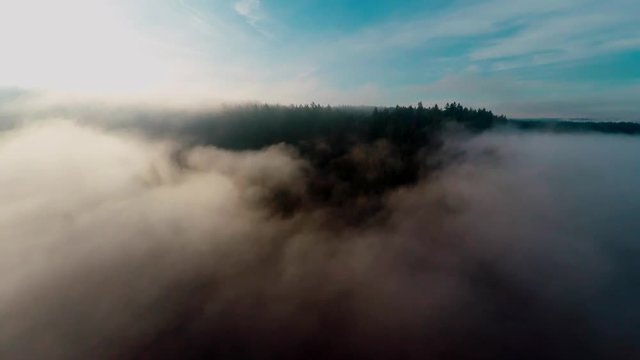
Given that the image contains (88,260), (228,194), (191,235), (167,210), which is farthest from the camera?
(228,194)

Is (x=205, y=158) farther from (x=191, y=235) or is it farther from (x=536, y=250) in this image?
(x=536, y=250)

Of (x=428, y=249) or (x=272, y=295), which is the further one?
(x=428, y=249)

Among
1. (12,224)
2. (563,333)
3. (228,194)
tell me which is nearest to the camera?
(563,333)

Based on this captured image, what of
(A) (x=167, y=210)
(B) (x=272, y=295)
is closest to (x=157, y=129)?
(A) (x=167, y=210)

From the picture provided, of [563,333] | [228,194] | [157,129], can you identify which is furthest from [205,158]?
[563,333]

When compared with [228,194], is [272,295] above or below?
below

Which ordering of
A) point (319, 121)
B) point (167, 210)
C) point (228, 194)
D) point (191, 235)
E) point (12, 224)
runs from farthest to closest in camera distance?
point (319, 121)
point (228, 194)
point (167, 210)
point (191, 235)
point (12, 224)

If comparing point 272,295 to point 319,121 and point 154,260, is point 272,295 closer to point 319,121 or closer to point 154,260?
point 154,260

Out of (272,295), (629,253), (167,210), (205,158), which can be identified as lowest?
(629,253)

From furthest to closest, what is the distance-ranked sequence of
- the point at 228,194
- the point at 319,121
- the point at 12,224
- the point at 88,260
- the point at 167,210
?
the point at 319,121 → the point at 228,194 → the point at 167,210 → the point at 12,224 → the point at 88,260
